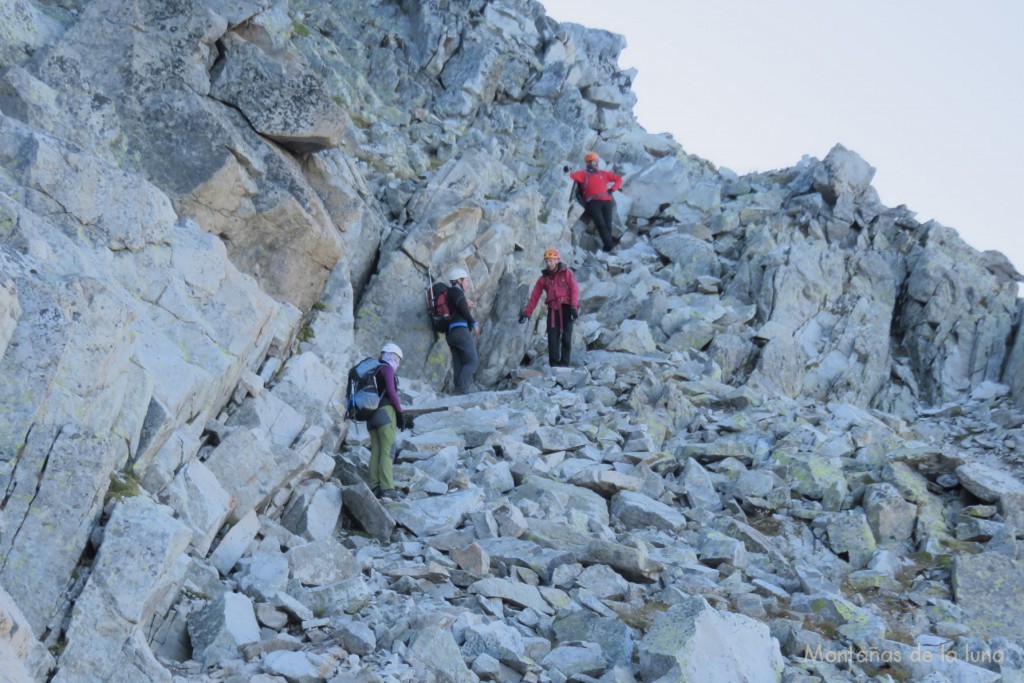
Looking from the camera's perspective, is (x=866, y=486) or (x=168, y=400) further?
(x=866, y=486)

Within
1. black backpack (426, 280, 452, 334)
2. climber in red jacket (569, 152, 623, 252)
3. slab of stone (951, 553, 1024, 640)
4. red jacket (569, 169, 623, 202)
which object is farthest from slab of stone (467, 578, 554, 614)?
red jacket (569, 169, 623, 202)

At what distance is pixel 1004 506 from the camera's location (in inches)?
657

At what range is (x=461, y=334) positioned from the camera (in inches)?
843

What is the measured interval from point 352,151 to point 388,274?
599cm

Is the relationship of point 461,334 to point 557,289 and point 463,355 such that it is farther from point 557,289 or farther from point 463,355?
point 557,289

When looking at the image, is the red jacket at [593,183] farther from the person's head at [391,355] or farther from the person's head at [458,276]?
the person's head at [391,355]

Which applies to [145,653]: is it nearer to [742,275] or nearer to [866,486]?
[866,486]

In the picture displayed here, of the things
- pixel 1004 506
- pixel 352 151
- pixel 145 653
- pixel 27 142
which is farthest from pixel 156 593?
pixel 352 151

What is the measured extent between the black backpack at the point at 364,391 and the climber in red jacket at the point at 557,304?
28.3 ft

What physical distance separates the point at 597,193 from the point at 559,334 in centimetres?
792

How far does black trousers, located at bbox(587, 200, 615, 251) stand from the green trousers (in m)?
16.6

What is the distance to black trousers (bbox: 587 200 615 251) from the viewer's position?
30141 mm

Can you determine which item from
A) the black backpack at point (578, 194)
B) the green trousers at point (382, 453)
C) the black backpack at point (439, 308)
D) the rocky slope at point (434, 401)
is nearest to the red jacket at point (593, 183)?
the black backpack at point (578, 194)

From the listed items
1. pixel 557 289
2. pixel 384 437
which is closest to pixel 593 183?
pixel 557 289
